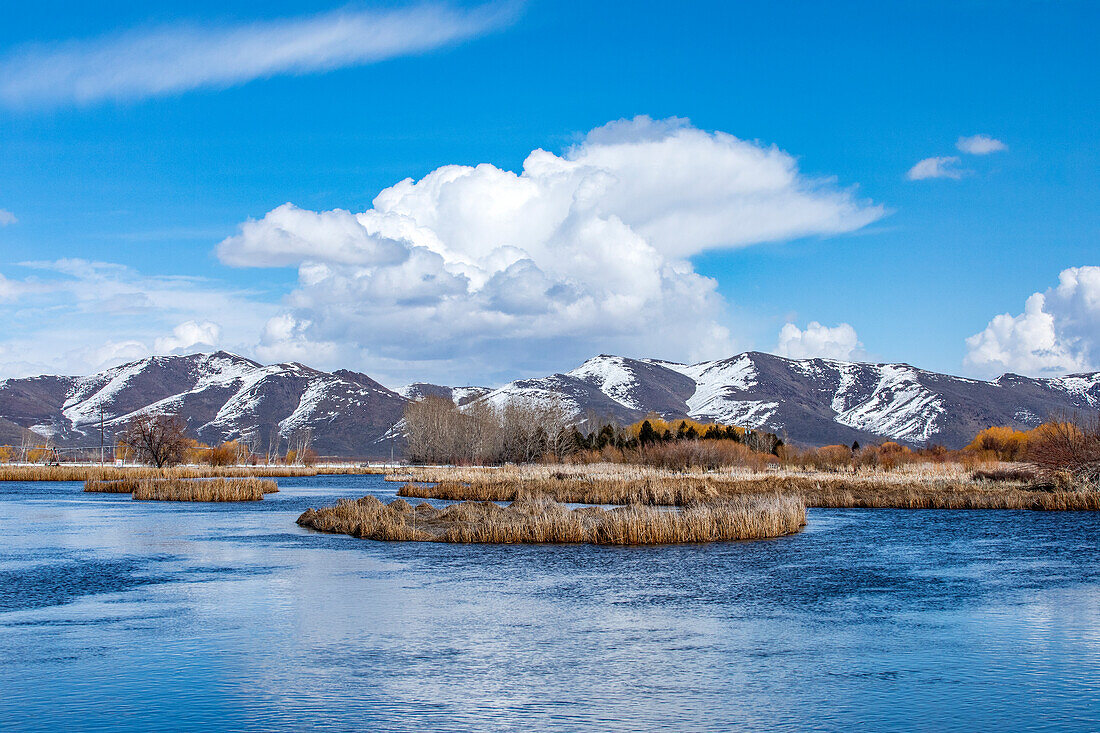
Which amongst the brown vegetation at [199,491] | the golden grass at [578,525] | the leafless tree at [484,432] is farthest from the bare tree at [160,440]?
the golden grass at [578,525]

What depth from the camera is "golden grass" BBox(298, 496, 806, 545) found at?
107 ft

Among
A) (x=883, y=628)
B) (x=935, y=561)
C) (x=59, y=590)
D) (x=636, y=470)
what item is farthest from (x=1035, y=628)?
(x=636, y=470)

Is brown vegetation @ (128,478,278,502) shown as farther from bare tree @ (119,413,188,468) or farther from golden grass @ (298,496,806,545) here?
bare tree @ (119,413,188,468)

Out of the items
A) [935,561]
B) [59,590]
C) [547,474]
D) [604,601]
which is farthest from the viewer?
[547,474]

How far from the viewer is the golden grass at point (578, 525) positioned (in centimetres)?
3275

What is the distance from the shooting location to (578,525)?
3350cm

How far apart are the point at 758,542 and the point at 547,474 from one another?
140ft

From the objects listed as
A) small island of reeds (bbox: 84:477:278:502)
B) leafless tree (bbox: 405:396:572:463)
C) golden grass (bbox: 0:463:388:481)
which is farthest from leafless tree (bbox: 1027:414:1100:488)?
leafless tree (bbox: 405:396:572:463)

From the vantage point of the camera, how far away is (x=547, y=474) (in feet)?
246

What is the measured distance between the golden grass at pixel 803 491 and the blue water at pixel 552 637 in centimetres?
1702

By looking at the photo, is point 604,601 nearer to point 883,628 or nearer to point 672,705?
point 883,628

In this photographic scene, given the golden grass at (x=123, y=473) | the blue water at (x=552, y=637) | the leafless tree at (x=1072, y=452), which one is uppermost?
the leafless tree at (x=1072, y=452)

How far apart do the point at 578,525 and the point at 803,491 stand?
2647 cm

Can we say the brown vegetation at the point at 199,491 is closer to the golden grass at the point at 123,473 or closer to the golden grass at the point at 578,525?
the golden grass at the point at 123,473
